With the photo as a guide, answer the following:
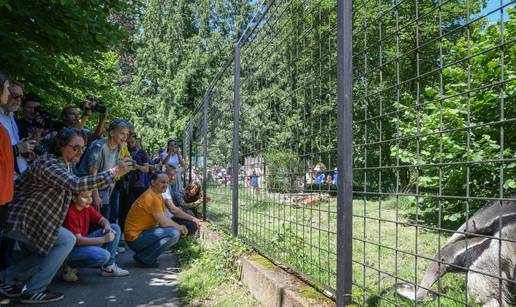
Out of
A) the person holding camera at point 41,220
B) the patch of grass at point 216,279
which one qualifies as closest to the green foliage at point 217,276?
the patch of grass at point 216,279

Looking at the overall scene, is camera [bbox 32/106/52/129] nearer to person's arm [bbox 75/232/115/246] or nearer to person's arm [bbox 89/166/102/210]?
person's arm [bbox 89/166/102/210]

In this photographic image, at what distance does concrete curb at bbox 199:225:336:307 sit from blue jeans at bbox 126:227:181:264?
1.52 meters

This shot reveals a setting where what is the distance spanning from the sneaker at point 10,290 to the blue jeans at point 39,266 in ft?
0.28

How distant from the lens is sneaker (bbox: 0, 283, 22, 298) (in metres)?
4.41

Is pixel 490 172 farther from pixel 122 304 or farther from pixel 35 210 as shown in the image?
pixel 35 210

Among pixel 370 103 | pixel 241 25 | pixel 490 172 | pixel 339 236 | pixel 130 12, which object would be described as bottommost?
pixel 339 236

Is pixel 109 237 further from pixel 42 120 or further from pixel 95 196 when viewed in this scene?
pixel 42 120

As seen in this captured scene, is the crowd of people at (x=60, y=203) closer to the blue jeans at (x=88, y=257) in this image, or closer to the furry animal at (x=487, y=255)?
the blue jeans at (x=88, y=257)

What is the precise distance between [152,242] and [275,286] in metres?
2.84

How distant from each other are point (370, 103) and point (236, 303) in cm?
214

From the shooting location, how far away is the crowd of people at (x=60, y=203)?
4.09 metres

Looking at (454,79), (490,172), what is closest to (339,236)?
(454,79)

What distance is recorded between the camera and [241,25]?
28.7m

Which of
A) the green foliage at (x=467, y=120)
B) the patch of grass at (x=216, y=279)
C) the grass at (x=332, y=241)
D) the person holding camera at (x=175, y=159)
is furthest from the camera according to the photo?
the person holding camera at (x=175, y=159)
